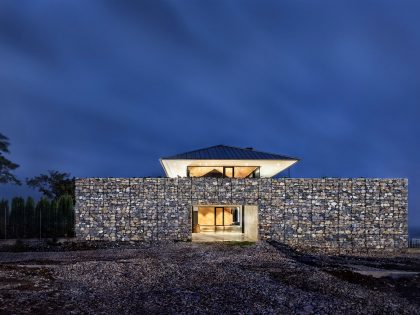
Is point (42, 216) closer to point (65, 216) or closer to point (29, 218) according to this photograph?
point (29, 218)

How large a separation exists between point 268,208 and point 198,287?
11.8 m

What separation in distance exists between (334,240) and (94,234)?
12.0 metres

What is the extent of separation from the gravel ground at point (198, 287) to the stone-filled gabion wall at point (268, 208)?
18.1ft

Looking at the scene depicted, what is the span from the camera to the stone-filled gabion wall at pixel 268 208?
20969 millimetres

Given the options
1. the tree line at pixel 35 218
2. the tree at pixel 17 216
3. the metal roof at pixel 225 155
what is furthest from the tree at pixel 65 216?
the metal roof at pixel 225 155

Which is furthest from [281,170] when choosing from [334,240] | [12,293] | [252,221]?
[12,293]

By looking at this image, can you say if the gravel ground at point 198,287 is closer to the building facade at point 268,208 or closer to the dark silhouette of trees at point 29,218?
the building facade at point 268,208

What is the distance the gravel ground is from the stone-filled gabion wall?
5.53 m

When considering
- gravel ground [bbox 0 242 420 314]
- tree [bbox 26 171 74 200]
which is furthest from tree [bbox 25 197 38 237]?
tree [bbox 26 171 74 200]

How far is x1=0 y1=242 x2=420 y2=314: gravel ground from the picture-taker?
326 inches

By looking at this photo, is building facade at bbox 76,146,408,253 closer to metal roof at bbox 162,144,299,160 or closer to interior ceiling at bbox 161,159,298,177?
metal roof at bbox 162,144,299,160

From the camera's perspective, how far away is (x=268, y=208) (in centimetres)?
2130

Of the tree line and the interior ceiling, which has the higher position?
the interior ceiling

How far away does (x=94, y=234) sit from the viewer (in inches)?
821
